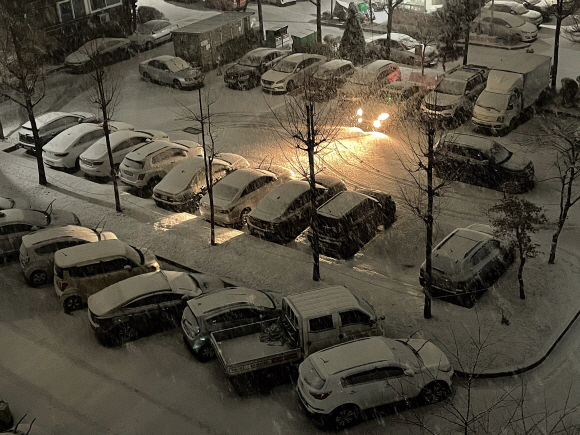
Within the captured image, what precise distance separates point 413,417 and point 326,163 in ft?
39.2

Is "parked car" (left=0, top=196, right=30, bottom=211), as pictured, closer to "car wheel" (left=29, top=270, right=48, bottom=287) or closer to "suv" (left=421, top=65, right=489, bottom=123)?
"car wheel" (left=29, top=270, right=48, bottom=287)

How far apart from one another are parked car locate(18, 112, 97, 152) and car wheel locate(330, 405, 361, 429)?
1750 centimetres

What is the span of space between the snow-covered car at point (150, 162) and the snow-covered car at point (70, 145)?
236 cm

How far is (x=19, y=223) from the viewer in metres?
18.7

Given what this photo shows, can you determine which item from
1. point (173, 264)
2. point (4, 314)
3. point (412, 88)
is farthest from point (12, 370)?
point (412, 88)

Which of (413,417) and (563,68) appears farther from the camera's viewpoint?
(563,68)

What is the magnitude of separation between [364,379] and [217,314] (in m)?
3.58

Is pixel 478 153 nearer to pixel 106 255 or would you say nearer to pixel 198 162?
pixel 198 162

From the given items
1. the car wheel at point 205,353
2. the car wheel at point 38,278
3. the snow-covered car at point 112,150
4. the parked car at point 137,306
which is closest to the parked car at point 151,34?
the snow-covered car at point 112,150

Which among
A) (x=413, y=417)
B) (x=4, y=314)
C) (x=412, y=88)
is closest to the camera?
(x=413, y=417)

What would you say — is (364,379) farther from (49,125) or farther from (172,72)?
(172,72)

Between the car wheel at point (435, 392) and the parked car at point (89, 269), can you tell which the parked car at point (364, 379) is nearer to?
the car wheel at point (435, 392)

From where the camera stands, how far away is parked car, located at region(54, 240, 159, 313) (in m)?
16.2

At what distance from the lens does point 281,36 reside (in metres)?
35.1
